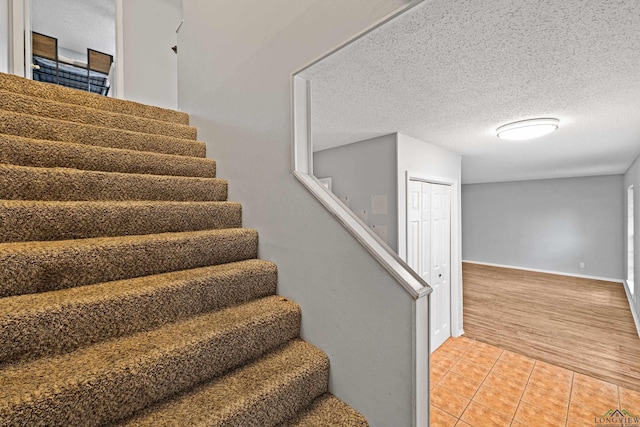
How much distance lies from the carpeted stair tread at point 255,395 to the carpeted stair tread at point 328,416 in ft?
0.10

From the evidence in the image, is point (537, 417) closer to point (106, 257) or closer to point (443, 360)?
point (443, 360)

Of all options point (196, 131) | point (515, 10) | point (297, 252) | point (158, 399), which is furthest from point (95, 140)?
point (515, 10)

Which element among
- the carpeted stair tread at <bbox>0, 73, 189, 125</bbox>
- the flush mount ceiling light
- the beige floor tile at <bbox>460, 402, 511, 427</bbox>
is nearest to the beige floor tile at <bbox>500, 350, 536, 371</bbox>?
the beige floor tile at <bbox>460, 402, 511, 427</bbox>

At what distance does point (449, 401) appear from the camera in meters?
2.25

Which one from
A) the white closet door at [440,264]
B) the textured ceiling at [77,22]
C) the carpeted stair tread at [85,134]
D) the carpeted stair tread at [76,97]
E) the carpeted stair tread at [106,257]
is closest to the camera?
the carpeted stair tread at [106,257]

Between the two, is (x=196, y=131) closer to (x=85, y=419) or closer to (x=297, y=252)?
(x=297, y=252)

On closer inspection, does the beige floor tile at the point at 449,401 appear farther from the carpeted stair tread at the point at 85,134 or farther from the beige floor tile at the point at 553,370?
the carpeted stair tread at the point at 85,134

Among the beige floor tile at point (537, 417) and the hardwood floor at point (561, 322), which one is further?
the hardwood floor at point (561, 322)

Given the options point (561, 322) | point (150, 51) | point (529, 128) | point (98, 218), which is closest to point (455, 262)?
point (529, 128)

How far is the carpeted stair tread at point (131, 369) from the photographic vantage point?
0.71 m

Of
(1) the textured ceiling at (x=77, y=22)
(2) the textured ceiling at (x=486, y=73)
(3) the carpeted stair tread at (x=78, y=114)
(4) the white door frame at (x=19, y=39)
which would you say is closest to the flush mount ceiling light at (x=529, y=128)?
(2) the textured ceiling at (x=486, y=73)

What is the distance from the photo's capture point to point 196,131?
2312 millimetres

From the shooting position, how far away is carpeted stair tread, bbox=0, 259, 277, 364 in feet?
2.74

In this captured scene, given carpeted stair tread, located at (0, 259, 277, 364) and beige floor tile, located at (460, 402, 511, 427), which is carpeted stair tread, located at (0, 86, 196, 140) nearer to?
carpeted stair tread, located at (0, 259, 277, 364)
